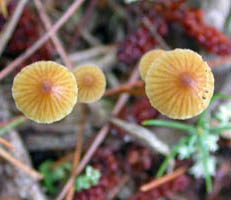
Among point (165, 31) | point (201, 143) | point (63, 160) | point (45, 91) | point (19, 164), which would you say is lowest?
point (201, 143)

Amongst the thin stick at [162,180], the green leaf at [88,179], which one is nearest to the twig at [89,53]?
the green leaf at [88,179]

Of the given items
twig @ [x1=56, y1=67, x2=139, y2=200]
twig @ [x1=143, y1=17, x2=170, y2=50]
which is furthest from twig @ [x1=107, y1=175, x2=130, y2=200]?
twig @ [x1=143, y1=17, x2=170, y2=50]

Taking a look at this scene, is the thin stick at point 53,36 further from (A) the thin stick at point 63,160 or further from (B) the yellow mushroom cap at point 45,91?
(B) the yellow mushroom cap at point 45,91

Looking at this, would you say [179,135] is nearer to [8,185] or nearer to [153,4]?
[153,4]

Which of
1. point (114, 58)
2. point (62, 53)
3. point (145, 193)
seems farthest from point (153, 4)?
point (145, 193)

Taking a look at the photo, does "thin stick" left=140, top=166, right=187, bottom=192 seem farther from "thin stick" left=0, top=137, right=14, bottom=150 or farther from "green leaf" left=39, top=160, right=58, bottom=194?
"thin stick" left=0, top=137, right=14, bottom=150

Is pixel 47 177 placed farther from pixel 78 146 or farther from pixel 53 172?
pixel 78 146

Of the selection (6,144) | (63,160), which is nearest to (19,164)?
(6,144)

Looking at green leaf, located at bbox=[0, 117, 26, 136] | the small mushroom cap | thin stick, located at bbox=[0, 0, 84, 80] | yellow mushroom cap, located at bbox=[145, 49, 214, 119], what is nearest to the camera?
yellow mushroom cap, located at bbox=[145, 49, 214, 119]
